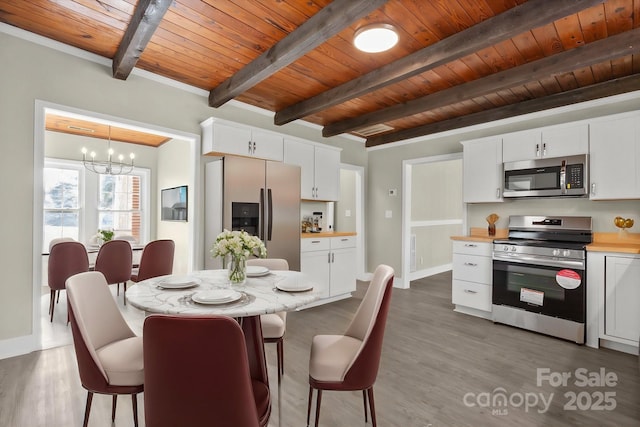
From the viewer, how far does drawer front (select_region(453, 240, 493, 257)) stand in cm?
373

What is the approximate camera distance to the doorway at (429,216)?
208 inches

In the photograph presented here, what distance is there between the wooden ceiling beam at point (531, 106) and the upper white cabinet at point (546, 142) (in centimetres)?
37

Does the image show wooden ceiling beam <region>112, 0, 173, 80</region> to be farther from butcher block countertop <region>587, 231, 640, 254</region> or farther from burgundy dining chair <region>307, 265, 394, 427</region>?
butcher block countertop <region>587, 231, 640, 254</region>

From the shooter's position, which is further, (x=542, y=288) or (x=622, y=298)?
(x=542, y=288)

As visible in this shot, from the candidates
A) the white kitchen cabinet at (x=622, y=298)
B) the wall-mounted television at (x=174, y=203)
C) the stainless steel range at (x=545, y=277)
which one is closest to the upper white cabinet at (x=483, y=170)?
the stainless steel range at (x=545, y=277)

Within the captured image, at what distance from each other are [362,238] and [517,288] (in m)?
2.70

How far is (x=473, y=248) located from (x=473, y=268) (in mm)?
240

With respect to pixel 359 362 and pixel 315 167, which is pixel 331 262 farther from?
pixel 359 362

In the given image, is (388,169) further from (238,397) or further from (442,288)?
(238,397)

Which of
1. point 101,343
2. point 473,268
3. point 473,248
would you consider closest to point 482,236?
point 473,248

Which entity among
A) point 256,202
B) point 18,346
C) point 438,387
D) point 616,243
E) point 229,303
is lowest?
point 438,387

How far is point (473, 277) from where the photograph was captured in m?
3.86

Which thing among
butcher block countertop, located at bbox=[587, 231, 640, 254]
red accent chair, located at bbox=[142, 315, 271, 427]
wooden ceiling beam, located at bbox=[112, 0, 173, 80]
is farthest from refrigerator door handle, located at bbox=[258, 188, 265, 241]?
butcher block countertop, located at bbox=[587, 231, 640, 254]

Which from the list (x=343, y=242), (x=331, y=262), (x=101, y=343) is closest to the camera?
(x=101, y=343)
